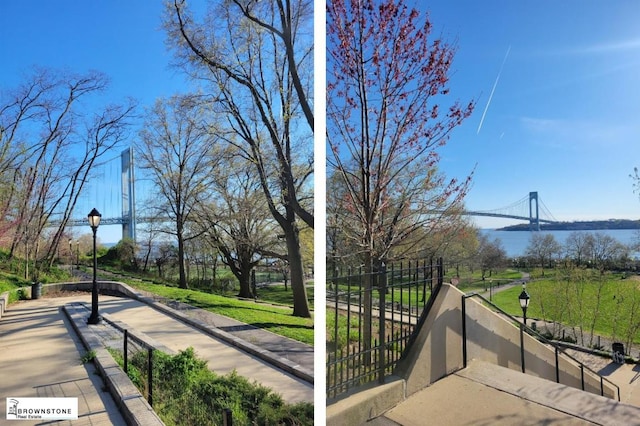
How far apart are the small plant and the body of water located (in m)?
1.96

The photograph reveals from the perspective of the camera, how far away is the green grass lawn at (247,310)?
1.91 metres

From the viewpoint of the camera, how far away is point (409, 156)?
190cm

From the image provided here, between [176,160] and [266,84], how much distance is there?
0.61 metres

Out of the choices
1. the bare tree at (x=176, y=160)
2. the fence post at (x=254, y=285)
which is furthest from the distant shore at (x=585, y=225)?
the bare tree at (x=176, y=160)

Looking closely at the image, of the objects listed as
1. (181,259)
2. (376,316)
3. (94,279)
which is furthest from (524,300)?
(94,279)

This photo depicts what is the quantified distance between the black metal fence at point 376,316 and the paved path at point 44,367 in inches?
38.6

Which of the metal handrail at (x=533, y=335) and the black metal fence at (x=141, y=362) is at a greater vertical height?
the metal handrail at (x=533, y=335)

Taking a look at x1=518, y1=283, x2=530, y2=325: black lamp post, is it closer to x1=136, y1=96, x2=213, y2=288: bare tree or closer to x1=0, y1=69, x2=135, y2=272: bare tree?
x1=136, y1=96, x2=213, y2=288: bare tree

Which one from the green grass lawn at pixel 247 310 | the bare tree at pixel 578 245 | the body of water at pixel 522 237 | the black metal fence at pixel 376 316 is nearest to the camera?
the body of water at pixel 522 237

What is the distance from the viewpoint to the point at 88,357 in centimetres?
200

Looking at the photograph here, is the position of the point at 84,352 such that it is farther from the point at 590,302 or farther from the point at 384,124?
the point at 590,302

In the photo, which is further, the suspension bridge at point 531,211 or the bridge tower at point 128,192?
the bridge tower at point 128,192

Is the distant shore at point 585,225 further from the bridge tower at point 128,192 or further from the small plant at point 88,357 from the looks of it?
the small plant at point 88,357
